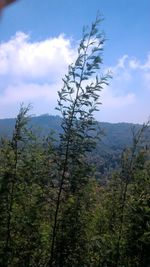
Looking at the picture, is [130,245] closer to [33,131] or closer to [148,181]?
[148,181]

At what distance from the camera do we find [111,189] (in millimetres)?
28312

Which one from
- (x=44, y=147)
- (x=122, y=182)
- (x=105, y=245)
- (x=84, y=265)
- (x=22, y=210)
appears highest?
(x=44, y=147)

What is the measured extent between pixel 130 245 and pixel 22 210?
19.6 ft

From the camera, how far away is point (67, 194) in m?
21.1

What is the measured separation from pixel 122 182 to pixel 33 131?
20.6ft

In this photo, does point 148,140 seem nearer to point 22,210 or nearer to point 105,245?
point 105,245

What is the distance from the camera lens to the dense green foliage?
19.2m

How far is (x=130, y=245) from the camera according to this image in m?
20.8

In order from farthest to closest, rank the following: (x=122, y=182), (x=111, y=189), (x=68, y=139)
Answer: (x=111, y=189), (x=122, y=182), (x=68, y=139)

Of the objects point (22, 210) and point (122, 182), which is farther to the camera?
point (122, 182)

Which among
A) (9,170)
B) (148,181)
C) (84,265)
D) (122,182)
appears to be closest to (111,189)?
(122,182)

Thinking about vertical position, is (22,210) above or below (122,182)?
below

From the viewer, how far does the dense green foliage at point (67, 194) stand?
19203 mm

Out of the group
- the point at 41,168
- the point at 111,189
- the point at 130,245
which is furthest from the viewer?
the point at 111,189
